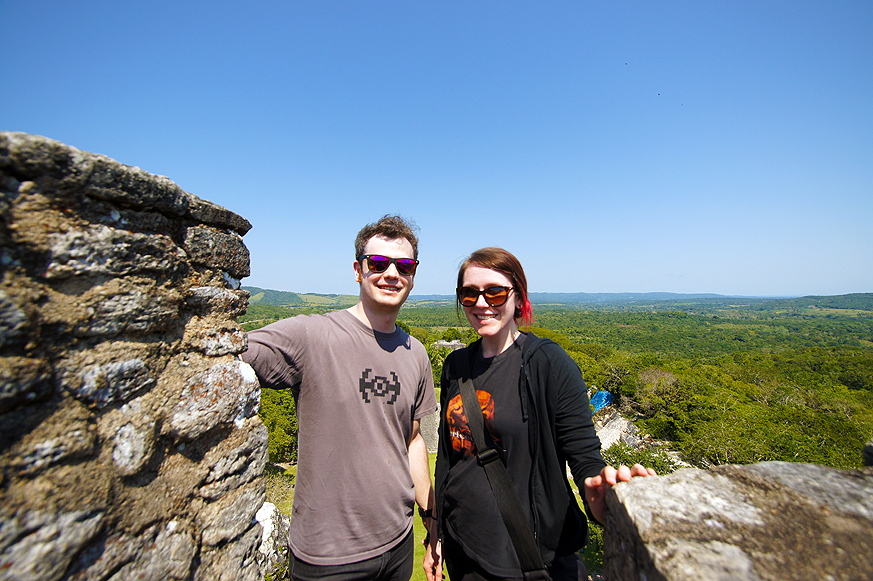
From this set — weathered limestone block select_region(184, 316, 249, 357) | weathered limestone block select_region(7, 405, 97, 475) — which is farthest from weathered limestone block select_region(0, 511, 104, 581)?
weathered limestone block select_region(184, 316, 249, 357)

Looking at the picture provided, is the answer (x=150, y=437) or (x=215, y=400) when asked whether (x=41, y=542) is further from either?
(x=215, y=400)

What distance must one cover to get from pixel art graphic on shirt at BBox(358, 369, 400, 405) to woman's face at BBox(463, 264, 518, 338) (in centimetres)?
78

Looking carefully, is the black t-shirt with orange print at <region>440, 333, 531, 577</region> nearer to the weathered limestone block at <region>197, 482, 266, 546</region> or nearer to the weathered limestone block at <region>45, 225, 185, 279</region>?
the weathered limestone block at <region>197, 482, 266, 546</region>

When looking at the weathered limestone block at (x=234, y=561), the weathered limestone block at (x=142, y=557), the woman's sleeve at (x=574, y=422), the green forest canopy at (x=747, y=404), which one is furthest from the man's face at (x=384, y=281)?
the green forest canopy at (x=747, y=404)

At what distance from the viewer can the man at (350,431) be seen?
2.37 m

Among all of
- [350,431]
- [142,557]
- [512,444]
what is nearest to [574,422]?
[512,444]

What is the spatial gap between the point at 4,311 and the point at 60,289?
0.21 metres

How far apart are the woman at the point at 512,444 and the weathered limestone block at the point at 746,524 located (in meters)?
0.36

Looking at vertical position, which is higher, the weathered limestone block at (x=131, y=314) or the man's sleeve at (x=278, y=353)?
the weathered limestone block at (x=131, y=314)

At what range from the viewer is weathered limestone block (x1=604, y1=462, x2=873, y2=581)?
1294 millimetres

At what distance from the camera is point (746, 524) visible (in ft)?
4.78

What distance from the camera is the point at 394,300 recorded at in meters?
2.77

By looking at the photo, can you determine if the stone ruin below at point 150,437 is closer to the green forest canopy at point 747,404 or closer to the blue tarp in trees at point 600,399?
the green forest canopy at point 747,404

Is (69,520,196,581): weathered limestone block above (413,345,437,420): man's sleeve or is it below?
below
